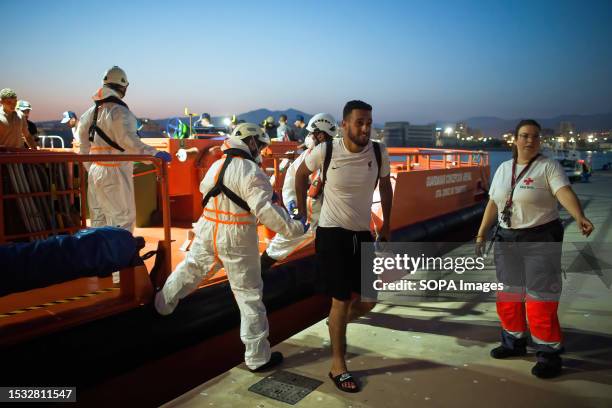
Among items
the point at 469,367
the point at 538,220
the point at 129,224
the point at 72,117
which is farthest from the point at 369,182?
the point at 72,117

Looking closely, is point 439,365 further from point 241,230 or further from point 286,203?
point 286,203

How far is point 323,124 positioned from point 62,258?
2779 millimetres

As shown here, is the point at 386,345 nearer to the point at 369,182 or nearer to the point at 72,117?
the point at 369,182

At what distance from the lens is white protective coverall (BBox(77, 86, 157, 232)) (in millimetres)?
3943

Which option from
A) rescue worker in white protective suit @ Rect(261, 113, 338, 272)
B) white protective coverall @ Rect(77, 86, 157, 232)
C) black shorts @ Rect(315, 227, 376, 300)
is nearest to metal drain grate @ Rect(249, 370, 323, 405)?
black shorts @ Rect(315, 227, 376, 300)

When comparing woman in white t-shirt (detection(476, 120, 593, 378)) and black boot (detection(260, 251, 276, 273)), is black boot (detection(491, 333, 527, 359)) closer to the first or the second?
woman in white t-shirt (detection(476, 120, 593, 378))

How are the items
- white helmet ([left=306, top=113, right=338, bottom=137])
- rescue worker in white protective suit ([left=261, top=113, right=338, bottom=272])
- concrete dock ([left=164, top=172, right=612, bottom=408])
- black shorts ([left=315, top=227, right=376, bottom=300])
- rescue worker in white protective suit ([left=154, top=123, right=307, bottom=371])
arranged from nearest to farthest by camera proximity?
concrete dock ([left=164, top=172, right=612, bottom=408])
black shorts ([left=315, top=227, right=376, bottom=300])
rescue worker in white protective suit ([left=154, top=123, right=307, bottom=371])
rescue worker in white protective suit ([left=261, top=113, right=338, bottom=272])
white helmet ([left=306, top=113, right=338, bottom=137])

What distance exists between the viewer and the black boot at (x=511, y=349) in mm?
3211

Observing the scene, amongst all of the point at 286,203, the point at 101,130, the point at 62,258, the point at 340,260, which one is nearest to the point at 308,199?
the point at 286,203

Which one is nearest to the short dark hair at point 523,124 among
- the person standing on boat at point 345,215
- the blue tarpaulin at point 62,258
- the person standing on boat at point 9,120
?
the person standing on boat at point 345,215

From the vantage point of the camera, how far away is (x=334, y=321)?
2893 millimetres

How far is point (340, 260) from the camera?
2857mm

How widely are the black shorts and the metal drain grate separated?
56 centimetres

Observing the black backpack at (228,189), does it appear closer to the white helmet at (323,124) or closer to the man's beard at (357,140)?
the man's beard at (357,140)
